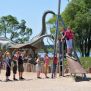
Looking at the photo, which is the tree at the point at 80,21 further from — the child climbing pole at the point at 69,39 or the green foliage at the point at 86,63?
the child climbing pole at the point at 69,39

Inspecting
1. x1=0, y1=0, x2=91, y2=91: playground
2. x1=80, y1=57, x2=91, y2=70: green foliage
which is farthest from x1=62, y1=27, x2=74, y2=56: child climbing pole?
x1=80, y1=57, x2=91, y2=70: green foliage

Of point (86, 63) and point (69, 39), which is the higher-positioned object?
point (69, 39)

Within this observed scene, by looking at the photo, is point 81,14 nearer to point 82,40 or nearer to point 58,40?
point 82,40

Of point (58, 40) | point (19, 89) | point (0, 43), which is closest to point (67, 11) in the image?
point (0, 43)

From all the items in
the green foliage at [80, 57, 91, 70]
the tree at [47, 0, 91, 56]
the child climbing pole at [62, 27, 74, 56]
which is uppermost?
the tree at [47, 0, 91, 56]

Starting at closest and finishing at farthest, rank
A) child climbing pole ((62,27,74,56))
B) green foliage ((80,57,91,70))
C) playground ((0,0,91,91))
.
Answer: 1. playground ((0,0,91,91))
2. child climbing pole ((62,27,74,56))
3. green foliage ((80,57,91,70))

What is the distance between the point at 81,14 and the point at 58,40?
35937 mm

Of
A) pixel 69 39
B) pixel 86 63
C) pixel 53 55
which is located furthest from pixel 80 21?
pixel 69 39

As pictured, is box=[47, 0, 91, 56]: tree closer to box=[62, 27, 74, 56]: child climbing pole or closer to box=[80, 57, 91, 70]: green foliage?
box=[80, 57, 91, 70]: green foliage

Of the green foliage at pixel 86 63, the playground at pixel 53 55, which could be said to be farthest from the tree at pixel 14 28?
the green foliage at pixel 86 63

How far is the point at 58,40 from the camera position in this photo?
25953 mm

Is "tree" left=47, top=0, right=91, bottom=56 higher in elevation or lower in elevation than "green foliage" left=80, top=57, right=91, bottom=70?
higher

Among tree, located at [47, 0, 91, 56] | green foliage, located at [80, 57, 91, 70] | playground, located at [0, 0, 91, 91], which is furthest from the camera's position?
tree, located at [47, 0, 91, 56]

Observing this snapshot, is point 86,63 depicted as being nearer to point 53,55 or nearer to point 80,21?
point 53,55
